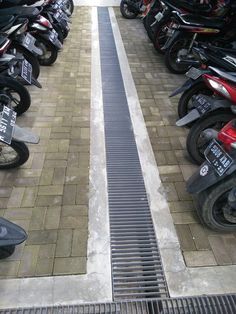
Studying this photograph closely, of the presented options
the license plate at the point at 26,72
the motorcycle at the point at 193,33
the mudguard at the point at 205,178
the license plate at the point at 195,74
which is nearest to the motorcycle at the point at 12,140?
the license plate at the point at 26,72

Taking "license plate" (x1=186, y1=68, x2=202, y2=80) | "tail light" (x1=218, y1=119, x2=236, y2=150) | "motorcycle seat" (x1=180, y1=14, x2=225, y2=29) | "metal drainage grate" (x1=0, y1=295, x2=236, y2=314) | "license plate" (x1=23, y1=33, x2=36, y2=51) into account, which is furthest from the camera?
"motorcycle seat" (x1=180, y1=14, x2=225, y2=29)

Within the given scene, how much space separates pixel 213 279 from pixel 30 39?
4243 millimetres

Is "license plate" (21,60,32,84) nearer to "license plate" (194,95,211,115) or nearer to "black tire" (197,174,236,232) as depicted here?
"license plate" (194,95,211,115)

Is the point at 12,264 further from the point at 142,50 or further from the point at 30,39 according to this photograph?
the point at 142,50

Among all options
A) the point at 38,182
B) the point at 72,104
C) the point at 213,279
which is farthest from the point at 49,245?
the point at 72,104

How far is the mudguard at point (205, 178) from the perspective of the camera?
2.28 m

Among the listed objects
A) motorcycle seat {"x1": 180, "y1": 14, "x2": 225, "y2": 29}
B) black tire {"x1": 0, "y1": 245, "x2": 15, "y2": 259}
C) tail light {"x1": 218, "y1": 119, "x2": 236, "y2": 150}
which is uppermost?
motorcycle seat {"x1": 180, "y1": 14, "x2": 225, "y2": 29}

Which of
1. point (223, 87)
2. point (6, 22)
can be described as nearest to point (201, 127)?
point (223, 87)

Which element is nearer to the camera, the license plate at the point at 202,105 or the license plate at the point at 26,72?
the license plate at the point at 202,105

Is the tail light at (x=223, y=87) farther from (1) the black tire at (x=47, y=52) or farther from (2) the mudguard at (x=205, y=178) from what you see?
(1) the black tire at (x=47, y=52)

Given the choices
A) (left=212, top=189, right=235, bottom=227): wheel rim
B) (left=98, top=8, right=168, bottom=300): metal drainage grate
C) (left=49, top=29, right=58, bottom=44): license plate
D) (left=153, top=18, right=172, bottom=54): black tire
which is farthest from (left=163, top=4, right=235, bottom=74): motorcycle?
(left=212, top=189, right=235, bottom=227): wheel rim

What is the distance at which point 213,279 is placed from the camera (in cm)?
224

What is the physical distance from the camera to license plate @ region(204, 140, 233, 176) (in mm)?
2232

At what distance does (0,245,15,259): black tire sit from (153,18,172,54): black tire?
16.2ft
